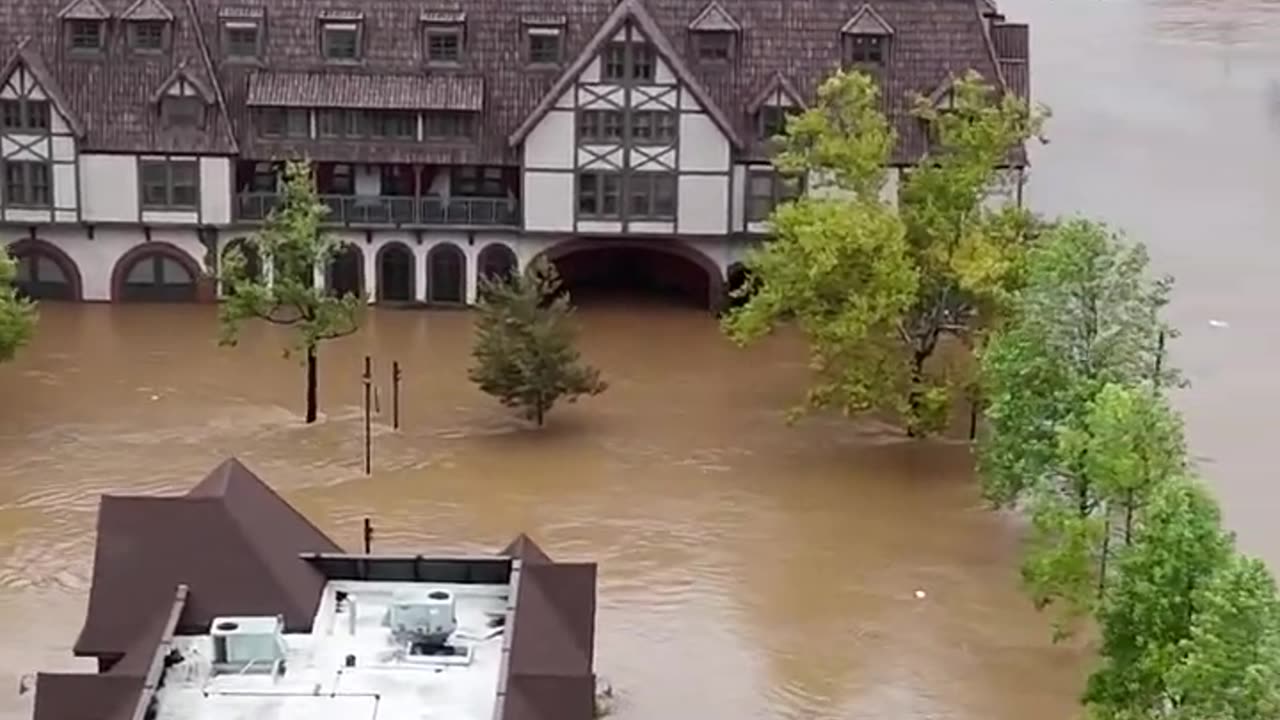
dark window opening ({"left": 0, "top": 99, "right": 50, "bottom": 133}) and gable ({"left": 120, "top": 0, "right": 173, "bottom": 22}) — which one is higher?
gable ({"left": 120, "top": 0, "right": 173, "bottom": 22})

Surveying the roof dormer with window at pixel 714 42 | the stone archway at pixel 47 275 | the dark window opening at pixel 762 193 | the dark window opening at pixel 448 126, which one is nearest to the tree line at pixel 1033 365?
the dark window opening at pixel 762 193

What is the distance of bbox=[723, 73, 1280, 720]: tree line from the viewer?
3516 centimetres

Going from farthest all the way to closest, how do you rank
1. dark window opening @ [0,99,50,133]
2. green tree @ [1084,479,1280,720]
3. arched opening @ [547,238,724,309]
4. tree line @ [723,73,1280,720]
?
arched opening @ [547,238,724,309]
dark window opening @ [0,99,50,133]
tree line @ [723,73,1280,720]
green tree @ [1084,479,1280,720]

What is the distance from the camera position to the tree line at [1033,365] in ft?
115

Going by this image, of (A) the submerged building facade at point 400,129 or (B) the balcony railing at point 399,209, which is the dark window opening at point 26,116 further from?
(B) the balcony railing at point 399,209

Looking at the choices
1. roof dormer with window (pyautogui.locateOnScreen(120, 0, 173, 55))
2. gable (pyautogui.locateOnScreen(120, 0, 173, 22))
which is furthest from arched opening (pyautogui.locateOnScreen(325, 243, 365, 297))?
gable (pyautogui.locateOnScreen(120, 0, 173, 22))

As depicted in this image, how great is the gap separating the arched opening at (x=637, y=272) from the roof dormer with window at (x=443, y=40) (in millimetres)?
6280

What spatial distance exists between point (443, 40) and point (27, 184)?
12.8m

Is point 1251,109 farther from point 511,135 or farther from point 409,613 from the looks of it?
point 409,613

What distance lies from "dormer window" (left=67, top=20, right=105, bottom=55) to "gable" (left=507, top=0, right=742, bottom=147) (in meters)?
12.4

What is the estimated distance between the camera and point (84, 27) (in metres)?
70.2

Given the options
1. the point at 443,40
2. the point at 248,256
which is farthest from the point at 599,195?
the point at 248,256

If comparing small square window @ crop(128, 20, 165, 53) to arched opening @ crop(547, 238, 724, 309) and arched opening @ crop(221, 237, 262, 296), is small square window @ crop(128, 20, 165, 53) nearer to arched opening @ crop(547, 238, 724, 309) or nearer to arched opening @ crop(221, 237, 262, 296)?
arched opening @ crop(221, 237, 262, 296)

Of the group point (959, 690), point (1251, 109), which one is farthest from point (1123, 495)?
point (1251, 109)
